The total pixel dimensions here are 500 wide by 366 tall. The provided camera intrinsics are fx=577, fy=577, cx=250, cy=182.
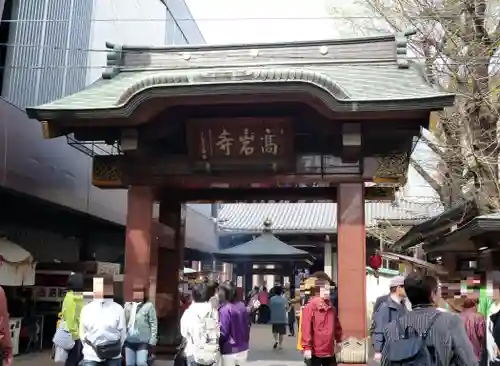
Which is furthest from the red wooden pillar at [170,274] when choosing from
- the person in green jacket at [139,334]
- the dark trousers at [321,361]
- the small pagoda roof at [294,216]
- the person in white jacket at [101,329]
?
the small pagoda roof at [294,216]

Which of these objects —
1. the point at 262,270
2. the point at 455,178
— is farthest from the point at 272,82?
the point at 262,270

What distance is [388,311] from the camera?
839 cm

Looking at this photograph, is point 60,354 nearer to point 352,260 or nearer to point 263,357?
point 352,260

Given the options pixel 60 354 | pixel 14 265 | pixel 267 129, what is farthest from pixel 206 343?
pixel 14 265

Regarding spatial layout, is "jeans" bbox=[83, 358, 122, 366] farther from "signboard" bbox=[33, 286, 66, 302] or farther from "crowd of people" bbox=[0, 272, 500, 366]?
"signboard" bbox=[33, 286, 66, 302]

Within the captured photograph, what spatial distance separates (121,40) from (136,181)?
8238 millimetres

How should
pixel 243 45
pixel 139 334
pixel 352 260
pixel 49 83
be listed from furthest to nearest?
1. pixel 49 83
2. pixel 243 45
3. pixel 352 260
4. pixel 139 334

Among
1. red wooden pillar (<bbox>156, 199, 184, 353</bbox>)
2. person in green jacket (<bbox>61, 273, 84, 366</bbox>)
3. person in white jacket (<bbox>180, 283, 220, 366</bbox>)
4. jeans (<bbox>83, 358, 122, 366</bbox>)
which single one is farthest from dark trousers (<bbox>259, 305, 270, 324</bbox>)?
jeans (<bbox>83, 358, 122, 366</bbox>)

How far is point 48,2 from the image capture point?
13570 mm

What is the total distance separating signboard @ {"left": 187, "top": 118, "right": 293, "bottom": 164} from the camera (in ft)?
32.3

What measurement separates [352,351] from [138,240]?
4016 millimetres

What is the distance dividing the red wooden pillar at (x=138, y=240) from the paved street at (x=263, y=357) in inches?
88.4

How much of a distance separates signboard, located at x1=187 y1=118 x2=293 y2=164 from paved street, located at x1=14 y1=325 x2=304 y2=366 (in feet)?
14.2

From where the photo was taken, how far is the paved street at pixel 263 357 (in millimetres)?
12266
